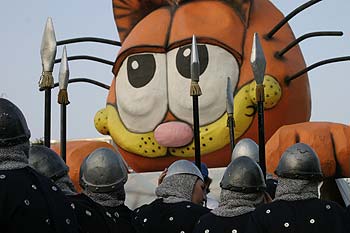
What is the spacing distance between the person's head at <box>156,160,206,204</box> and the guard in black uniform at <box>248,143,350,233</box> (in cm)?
86

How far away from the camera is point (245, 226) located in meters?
3.34

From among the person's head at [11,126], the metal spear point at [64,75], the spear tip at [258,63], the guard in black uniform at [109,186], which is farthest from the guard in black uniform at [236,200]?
the metal spear point at [64,75]

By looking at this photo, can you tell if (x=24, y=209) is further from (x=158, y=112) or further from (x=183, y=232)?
(x=158, y=112)

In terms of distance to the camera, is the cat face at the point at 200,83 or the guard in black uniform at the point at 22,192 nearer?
the guard in black uniform at the point at 22,192

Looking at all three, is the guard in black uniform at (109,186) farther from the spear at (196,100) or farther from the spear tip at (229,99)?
the spear tip at (229,99)

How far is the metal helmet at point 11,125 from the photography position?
2777 millimetres

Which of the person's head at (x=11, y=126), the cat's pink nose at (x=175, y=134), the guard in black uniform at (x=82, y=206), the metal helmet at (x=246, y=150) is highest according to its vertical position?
the person's head at (x=11, y=126)

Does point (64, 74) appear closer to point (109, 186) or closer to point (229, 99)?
point (229, 99)

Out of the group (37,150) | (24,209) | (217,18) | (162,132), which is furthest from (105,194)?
(217,18)

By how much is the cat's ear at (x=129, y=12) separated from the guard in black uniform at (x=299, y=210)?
6754 mm

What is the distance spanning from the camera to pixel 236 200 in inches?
136

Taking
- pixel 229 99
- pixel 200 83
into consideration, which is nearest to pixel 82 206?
pixel 229 99

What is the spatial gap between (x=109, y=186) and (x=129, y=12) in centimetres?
681

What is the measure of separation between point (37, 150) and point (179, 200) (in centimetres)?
93
